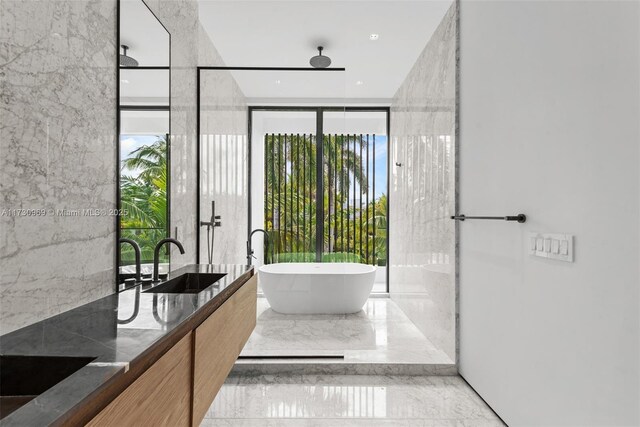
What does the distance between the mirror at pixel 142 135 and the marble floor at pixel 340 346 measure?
1166 mm

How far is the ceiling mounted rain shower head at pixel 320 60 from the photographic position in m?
3.38

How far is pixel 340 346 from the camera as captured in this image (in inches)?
118

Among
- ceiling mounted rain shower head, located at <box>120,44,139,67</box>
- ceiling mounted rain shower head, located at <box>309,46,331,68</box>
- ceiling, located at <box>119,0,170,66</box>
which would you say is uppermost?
ceiling mounted rain shower head, located at <box>309,46,331,68</box>

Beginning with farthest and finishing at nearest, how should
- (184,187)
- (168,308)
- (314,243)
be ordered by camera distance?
(314,243) < (184,187) < (168,308)

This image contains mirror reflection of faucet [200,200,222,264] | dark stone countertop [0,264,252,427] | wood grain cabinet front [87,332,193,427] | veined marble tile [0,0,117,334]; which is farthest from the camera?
mirror reflection of faucet [200,200,222,264]

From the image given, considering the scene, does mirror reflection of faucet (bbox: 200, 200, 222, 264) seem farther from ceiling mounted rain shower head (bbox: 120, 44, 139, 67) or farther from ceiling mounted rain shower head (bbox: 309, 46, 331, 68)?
ceiling mounted rain shower head (bbox: 309, 46, 331, 68)

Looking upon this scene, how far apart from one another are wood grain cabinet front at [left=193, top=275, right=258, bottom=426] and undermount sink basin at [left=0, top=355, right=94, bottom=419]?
1.37 feet

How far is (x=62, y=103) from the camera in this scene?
1.27 metres
